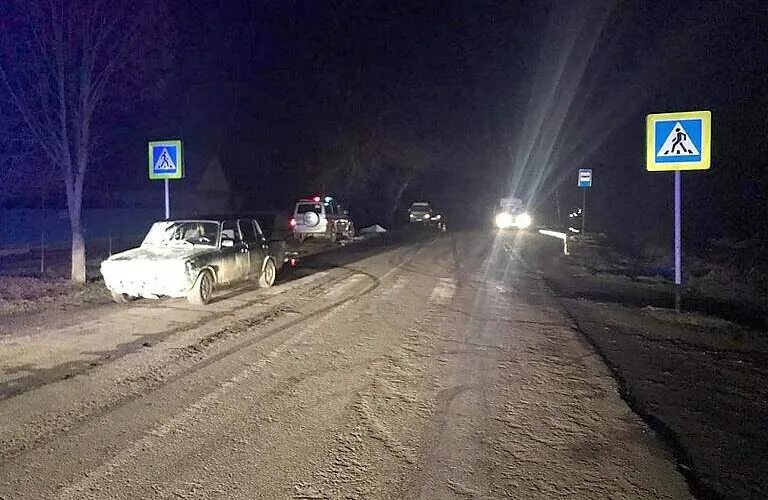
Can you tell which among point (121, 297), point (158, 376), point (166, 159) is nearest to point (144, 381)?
point (158, 376)

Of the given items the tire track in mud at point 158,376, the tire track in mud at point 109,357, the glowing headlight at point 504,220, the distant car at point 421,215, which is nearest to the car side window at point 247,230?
the tire track in mud at point 158,376

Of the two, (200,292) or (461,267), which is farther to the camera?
(461,267)

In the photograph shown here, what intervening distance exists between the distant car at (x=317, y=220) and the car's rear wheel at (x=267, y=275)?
1363 cm

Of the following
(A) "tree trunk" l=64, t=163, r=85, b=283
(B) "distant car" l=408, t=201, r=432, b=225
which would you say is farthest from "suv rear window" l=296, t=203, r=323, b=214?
(B) "distant car" l=408, t=201, r=432, b=225

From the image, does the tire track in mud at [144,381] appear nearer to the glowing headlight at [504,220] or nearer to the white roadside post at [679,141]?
the white roadside post at [679,141]

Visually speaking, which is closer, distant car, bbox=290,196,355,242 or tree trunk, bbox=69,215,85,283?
tree trunk, bbox=69,215,85,283

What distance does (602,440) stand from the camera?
562 centimetres

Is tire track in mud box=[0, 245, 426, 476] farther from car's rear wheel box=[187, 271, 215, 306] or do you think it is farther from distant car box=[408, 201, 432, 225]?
distant car box=[408, 201, 432, 225]

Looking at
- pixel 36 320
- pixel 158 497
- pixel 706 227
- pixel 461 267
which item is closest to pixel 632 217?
pixel 706 227

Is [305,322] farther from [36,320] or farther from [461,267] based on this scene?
[461,267]

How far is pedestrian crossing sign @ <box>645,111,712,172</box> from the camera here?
39.6 ft

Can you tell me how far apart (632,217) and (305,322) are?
43.2m

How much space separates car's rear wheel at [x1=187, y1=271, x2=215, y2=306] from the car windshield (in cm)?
91

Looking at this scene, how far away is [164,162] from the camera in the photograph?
15.6 metres
